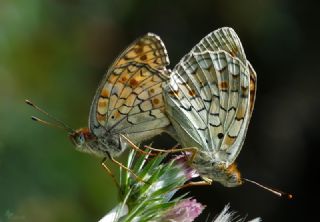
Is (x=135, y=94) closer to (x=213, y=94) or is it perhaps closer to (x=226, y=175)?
(x=213, y=94)

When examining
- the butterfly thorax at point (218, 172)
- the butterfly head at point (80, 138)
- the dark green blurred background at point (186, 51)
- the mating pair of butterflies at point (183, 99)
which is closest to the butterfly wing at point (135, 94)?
the mating pair of butterflies at point (183, 99)

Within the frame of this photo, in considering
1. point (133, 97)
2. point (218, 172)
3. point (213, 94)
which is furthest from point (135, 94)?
point (218, 172)

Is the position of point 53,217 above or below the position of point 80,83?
below

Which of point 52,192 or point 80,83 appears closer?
point 52,192

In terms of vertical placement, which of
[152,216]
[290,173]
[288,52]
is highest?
[152,216]

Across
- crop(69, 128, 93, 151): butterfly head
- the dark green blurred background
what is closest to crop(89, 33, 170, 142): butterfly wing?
crop(69, 128, 93, 151): butterfly head

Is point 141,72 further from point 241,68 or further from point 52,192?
point 52,192

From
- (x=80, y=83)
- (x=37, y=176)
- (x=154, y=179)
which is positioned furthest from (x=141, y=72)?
(x=80, y=83)
